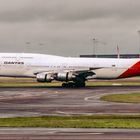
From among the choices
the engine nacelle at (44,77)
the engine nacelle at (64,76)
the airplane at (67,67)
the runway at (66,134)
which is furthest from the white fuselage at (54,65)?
the runway at (66,134)

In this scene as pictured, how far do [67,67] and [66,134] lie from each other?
48.0 meters

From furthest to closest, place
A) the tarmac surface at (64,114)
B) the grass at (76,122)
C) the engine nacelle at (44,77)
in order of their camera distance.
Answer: the engine nacelle at (44,77), the grass at (76,122), the tarmac surface at (64,114)

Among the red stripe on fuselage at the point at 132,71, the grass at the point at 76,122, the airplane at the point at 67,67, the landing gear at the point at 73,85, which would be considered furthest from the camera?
the red stripe on fuselage at the point at 132,71

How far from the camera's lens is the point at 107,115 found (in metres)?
33.2

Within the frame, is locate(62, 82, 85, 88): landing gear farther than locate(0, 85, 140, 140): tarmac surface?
Yes

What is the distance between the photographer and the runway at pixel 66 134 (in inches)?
849

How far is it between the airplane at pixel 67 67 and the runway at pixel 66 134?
43476 mm

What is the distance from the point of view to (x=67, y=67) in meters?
70.9

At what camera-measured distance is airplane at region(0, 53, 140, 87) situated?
69.8m

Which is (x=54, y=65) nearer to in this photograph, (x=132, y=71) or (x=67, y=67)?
(x=67, y=67)

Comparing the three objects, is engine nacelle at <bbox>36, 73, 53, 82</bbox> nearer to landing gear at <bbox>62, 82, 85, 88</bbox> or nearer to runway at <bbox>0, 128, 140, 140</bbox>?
landing gear at <bbox>62, 82, 85, 88</bbox>

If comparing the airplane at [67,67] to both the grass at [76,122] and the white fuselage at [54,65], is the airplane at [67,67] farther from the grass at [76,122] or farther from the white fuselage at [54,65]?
the grass at [76,122]

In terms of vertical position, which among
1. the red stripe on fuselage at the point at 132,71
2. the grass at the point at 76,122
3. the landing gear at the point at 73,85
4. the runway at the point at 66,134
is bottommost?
the runway at the point at 66,134

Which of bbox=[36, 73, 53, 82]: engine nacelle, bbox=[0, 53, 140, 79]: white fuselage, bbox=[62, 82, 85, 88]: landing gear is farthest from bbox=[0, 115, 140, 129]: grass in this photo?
bbox=[62, 82, 85, 88]: landing gear
